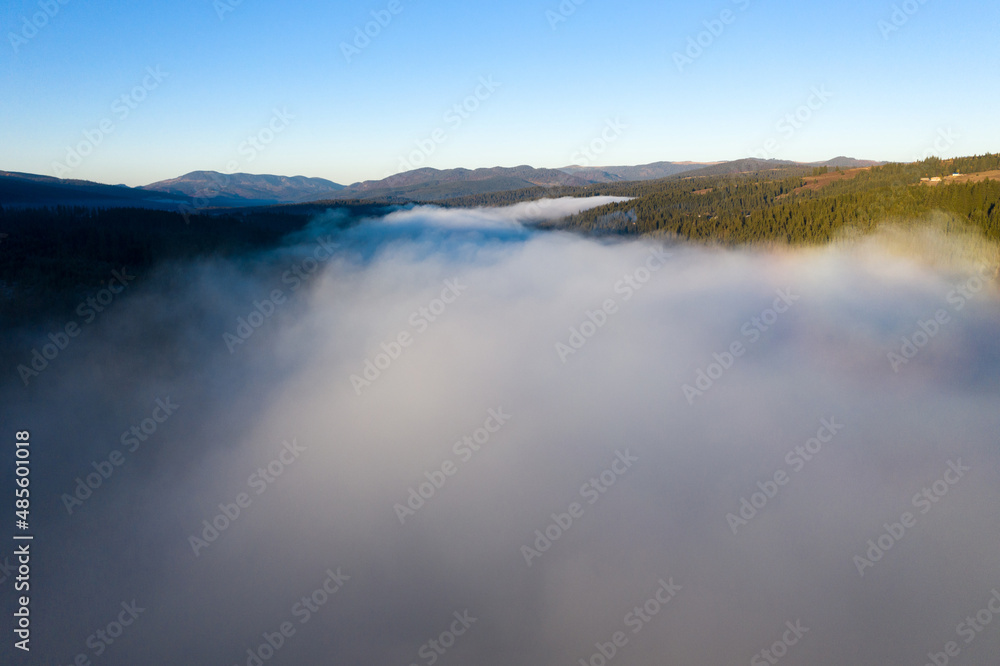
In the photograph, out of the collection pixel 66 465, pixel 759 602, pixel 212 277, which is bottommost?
pixel 759 602

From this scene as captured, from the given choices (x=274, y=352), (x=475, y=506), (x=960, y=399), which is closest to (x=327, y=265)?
(x=274, y=352)

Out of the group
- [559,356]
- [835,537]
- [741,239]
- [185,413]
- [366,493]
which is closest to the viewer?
[835,537]

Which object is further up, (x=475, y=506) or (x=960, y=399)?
(x=960, y=399)

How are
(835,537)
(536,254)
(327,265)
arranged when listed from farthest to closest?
(536,254), (327,265), (835,537)

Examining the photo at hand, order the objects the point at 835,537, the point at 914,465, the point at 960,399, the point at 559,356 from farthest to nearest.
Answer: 1. the point at 559,356
2. the point at 960,399
3. the point at 914,465
4. the point at 835,537

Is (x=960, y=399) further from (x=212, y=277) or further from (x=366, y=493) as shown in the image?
(x=212, y=277)

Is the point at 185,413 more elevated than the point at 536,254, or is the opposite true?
the point at 536,254

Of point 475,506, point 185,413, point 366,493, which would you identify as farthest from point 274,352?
point 475,506

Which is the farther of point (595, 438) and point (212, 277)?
point (212, 277)

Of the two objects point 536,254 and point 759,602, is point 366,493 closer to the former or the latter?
point 759,602
